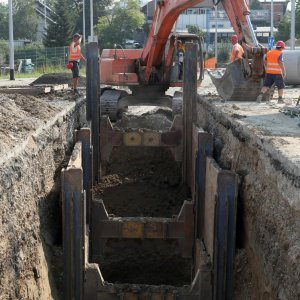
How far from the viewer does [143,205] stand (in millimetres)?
9539

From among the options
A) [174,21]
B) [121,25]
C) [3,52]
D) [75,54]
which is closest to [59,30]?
[3,52]

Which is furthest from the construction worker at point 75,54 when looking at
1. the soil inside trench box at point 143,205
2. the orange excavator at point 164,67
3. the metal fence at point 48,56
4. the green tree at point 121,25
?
the green tree at point 121,25

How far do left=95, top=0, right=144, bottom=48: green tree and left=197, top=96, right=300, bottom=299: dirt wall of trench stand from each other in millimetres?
59890

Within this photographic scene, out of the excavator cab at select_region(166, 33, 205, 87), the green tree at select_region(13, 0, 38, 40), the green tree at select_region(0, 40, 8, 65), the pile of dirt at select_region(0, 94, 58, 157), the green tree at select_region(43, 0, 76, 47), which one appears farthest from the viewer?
the green tree at select_region(13, 0, 38, 40)

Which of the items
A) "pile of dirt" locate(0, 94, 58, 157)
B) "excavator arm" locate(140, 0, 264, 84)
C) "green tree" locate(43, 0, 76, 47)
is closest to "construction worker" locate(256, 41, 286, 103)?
"excavator arm" locate(140, 0, 264, 84)

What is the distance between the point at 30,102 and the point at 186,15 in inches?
2610

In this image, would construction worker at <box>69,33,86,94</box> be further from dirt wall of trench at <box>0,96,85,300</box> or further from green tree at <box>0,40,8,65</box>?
green tree at <box>0,40,8,65</box>

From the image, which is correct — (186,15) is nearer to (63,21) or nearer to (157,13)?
(63,21)

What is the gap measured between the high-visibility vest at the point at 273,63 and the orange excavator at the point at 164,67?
412mm

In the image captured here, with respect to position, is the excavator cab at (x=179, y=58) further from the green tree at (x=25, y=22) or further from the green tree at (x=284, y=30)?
the green tree at (x=25, y=22)

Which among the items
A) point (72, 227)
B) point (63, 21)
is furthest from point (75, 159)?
point (63, 21)

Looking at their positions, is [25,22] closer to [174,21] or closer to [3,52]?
[3,52]

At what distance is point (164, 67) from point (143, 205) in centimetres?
511

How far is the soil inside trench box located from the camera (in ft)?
27.4
